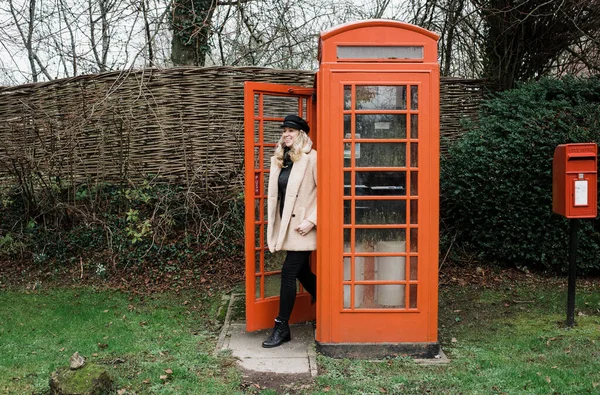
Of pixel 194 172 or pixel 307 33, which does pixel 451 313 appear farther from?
pixel 307 33

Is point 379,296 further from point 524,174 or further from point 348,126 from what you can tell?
point 524,174

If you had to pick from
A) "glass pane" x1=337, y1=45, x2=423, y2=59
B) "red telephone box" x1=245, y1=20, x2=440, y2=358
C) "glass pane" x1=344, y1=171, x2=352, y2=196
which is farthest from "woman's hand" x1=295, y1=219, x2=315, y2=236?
"glass pane" x1=337, y1=45, x2=423, y2=59

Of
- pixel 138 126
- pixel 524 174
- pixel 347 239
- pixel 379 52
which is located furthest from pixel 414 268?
pixel 138 126

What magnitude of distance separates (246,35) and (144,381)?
7953 millimetres

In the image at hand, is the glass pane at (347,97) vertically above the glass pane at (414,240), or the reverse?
the glass pane at (347,97)

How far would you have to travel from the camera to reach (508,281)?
7.22 m

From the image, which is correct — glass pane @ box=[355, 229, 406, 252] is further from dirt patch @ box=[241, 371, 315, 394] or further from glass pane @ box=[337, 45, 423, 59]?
glass pane @ box=[337, 45, 423, 59]

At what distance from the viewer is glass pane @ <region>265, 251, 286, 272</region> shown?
542 centimetres

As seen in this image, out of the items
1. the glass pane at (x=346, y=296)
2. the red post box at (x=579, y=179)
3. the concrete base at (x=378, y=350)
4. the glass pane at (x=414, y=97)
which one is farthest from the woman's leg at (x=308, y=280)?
the red post box at (x=579, y=179)

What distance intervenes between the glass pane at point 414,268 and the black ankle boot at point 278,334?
117 centimetres

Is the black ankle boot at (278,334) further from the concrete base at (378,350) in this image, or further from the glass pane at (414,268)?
the glass pane at (414,268)

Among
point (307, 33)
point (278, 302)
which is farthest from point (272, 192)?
point (307, 33)

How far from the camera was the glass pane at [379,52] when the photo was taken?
181 inches

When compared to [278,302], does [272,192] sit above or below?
above
